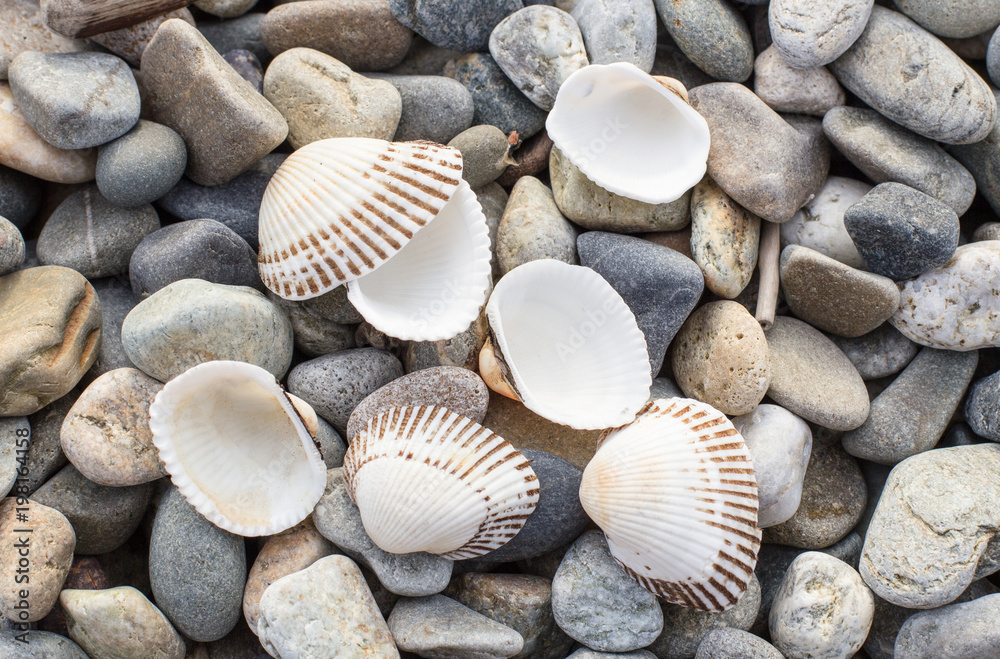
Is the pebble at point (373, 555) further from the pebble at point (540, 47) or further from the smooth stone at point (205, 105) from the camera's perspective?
the pebble at point (540, 47)

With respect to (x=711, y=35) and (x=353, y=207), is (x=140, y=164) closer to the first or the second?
(x=353, y=207)

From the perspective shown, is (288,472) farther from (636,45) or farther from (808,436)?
(636,45)

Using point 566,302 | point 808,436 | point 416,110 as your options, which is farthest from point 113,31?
point 808,436

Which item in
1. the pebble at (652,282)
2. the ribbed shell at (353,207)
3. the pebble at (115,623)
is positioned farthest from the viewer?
the pebble at (652,282)

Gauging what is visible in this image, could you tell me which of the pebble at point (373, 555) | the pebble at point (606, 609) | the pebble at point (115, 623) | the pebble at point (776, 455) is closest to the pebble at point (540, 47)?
the pebble at point (776, 455)

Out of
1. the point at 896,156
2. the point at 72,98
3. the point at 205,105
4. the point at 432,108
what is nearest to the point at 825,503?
the point at 896,156

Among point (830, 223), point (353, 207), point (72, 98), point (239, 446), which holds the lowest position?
point (239, 446)

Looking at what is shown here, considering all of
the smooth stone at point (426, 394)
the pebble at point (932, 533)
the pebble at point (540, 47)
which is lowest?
the pebble at point (932, 533)
